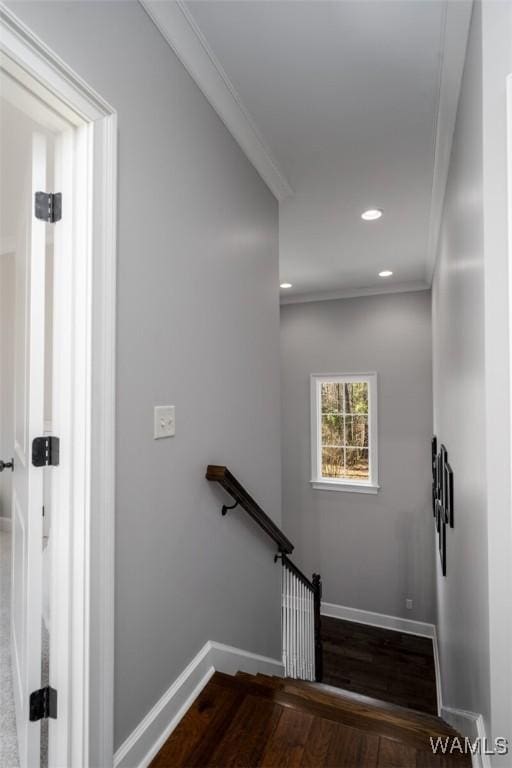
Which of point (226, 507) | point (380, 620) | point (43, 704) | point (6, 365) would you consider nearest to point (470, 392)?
point (226, 507)

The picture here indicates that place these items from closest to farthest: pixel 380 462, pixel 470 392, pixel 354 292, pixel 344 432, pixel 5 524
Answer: pixel 470 392 < pixel 5 524 < pixel 380 462 < pixel 354 292 < pixel 344 432

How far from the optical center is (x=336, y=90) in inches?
74.4

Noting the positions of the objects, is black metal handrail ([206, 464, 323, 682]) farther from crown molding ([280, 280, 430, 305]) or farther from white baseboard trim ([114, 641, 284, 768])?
crown molding ([280, 280, 430, 305])

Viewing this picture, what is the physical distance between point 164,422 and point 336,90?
1647 millimetres

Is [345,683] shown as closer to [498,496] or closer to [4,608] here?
[4,608]

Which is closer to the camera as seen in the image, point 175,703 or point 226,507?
point 175,703

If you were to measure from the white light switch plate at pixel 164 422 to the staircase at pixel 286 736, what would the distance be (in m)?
0.99

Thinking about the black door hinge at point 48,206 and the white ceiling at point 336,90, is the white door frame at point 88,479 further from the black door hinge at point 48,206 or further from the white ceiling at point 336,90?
the white ceiling at point 336,90

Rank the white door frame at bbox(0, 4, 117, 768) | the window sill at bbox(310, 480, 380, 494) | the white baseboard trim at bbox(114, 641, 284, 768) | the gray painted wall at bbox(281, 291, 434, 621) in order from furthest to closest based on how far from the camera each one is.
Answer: the window sill at bbox(310, 480, 380, 494) → the gray painted wall at bbox(281, 291, 434, 621) → the white baseboard trim at bbox(114, 641, 284, 768) → the white door frame at bbox(0, 4, 117, 768)

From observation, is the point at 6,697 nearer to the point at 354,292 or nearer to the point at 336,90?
the point at 336,90

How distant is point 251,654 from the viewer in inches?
84.4

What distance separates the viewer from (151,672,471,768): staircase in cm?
130

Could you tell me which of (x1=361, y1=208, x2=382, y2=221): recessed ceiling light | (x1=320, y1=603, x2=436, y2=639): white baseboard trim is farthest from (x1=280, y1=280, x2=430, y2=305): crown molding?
(x1=320, y1=603, x2=436, y2=639): white baseboard trim

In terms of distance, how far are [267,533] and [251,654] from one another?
0.59 metres
